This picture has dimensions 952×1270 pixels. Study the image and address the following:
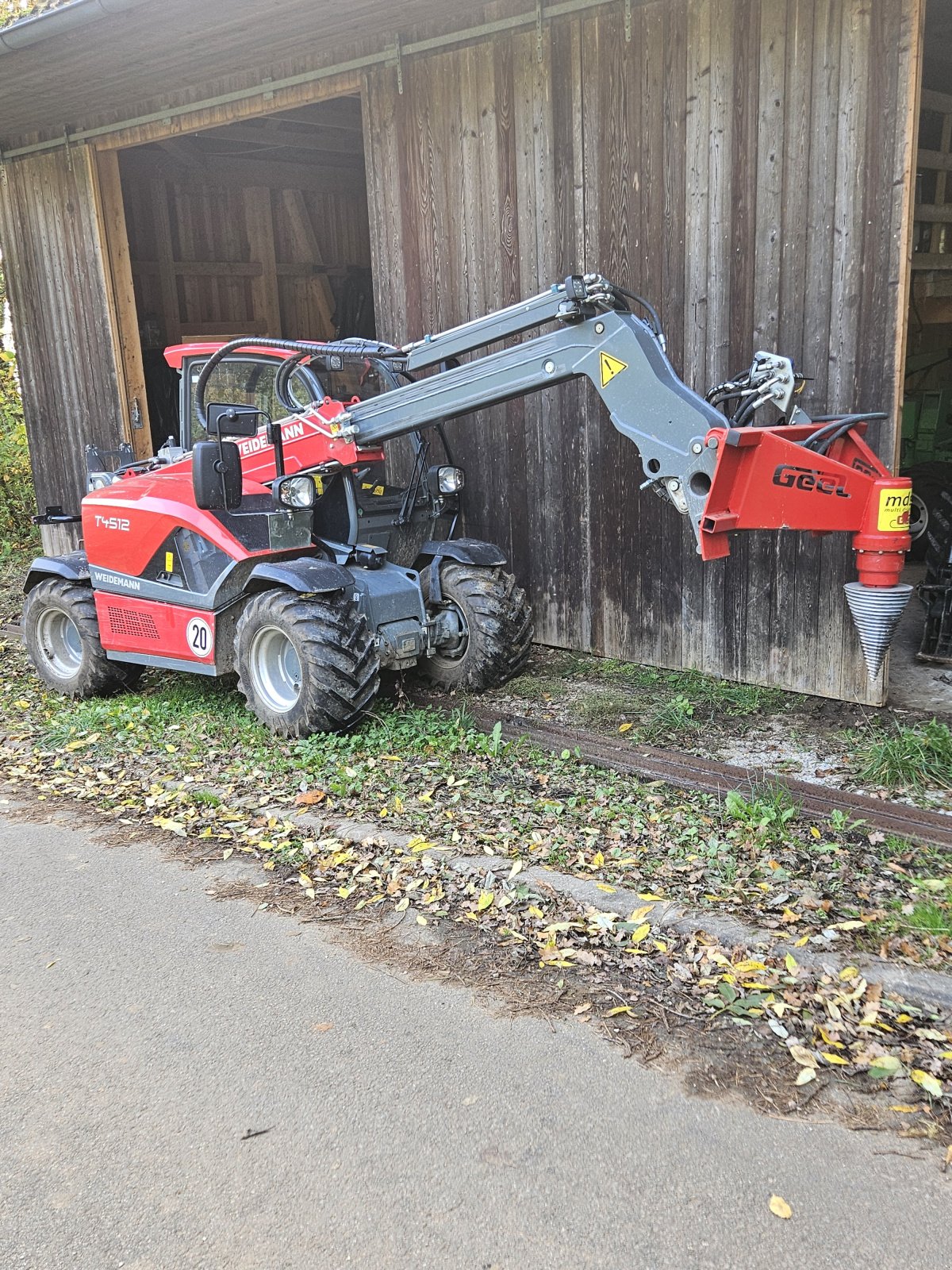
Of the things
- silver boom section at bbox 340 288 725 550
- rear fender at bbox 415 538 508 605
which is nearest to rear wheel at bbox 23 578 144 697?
rear fender at bbox 415 538 508 605

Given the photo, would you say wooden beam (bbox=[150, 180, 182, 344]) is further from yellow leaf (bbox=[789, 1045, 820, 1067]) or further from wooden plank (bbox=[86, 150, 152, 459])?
yellow leaf (bbox=[789, 1045, 820, 1067])

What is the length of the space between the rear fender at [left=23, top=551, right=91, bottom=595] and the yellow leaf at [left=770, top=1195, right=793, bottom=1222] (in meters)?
5.64

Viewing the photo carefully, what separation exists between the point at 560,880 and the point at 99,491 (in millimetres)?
4204

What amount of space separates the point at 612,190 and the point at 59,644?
4.74 m

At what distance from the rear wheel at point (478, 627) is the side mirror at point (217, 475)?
132 centimetres

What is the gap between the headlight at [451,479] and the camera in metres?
6.66

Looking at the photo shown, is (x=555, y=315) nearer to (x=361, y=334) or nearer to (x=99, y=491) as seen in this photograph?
(x=99, y=491)

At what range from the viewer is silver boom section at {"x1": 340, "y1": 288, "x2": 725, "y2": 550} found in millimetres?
4656

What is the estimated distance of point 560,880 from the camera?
4000 mm

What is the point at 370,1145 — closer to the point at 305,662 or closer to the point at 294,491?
the point at 305,662

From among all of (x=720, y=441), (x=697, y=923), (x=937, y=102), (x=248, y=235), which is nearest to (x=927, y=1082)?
(x=697, y=923)

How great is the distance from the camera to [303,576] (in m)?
5.68

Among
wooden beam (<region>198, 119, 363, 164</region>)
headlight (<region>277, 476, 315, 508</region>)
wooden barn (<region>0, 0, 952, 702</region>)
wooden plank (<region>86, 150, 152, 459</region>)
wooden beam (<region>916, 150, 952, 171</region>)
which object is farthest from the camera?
wooden beam (<region>198, 119, 363, 164</region>)

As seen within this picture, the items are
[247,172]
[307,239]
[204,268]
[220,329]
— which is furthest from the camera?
[307,239]
